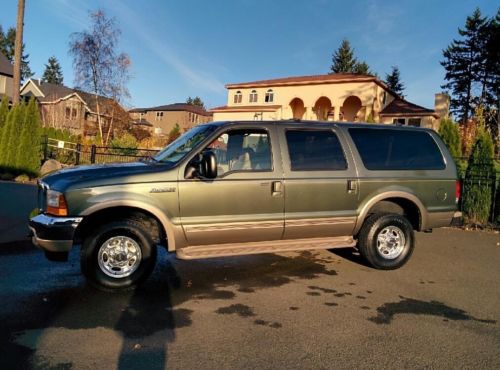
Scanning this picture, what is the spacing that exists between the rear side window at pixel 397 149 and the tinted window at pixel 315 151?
368 mm

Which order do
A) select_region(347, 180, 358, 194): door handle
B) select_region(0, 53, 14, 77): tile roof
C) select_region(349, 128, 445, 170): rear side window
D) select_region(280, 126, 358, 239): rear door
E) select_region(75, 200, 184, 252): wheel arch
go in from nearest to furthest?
select_region(75, 200, 184, 252): wheel arch
select_region(280, 126, 358, 239): rear door
select_region(347, 180, 358, 194): door handle
select_region(349, 128, 445, 170): rear side window
select_region(0, 53, 14, 77): tile roof

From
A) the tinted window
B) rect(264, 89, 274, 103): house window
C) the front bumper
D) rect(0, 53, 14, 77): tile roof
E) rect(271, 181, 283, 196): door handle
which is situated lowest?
the front bumper

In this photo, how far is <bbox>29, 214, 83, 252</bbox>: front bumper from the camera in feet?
14.6

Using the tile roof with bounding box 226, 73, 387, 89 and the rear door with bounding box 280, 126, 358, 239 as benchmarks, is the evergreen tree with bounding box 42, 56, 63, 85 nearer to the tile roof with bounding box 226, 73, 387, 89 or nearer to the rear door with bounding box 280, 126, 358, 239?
the tile roof with bounding box 226, 73, 387, 89

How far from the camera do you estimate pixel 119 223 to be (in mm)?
4719

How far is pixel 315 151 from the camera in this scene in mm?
5617

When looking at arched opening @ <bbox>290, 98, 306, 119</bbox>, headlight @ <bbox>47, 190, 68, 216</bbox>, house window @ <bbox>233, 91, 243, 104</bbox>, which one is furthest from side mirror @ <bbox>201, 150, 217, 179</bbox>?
house window @ <bbox>233, 91, 243, 104</bbox>

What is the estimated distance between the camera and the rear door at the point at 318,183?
537 cm

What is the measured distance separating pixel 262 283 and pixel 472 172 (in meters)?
7.06

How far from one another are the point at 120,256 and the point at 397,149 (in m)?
4.16

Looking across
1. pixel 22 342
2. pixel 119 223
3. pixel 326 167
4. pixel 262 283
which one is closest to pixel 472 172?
pixel 326 167

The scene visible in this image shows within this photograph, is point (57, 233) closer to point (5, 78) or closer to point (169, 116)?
point (5, 78)

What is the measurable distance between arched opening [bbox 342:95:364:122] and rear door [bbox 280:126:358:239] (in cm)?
3413

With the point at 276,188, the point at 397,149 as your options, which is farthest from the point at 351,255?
the point at 276,188
